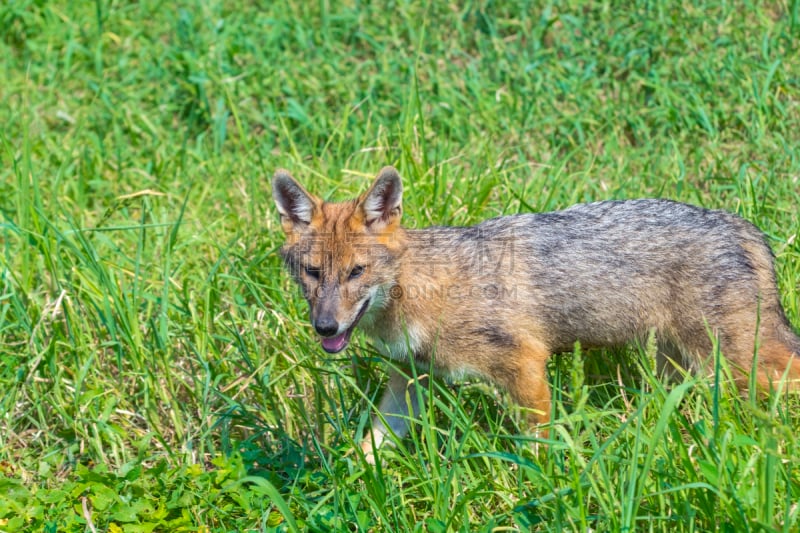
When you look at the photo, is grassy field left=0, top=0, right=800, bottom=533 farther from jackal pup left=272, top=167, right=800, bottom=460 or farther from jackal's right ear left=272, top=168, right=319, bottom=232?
jackal's right ear left=272, top=168, right=319, bottom=232

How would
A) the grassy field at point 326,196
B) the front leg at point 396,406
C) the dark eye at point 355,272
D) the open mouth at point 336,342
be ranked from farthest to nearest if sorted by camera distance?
the front leg at point 396,406 < the dark eye at point 355,272 < the open mouth at point 336,342 < the grassy field at point 326,196

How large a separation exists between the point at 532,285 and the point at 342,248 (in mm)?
1067

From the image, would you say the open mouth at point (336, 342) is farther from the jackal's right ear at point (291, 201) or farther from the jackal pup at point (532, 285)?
the jackal's right ear at point (291, 201)

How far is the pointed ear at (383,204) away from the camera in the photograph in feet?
15.9

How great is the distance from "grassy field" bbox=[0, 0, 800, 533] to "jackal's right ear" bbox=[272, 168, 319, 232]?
25.2 inches

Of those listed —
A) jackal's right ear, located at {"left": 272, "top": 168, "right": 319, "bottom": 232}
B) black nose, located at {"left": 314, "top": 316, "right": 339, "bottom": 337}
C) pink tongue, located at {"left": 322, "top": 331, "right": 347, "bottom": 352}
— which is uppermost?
jackal's right ear, located at {"left": 272, "top": 168, "right": 319, "bottom": 232}

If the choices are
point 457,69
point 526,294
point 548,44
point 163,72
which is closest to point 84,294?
point 526,294

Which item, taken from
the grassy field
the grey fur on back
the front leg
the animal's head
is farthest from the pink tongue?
the grey fur on back

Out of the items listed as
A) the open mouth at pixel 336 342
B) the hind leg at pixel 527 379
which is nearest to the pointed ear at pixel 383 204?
the open mouth at pixel 336 342

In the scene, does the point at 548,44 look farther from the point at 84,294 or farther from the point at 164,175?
the point at 84,294

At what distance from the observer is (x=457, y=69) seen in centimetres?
824

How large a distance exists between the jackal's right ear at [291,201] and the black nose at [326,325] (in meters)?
0.67

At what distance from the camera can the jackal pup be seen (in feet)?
15.7

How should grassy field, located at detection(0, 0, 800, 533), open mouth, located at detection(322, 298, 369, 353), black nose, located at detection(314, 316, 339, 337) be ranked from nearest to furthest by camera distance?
1. grassy field, located at detection(0, 0, 800, 533)
2. black nose, located at detection(314, 316, 339, 337)
3. open mouth, located at detection(322, 298, 369, 353)
